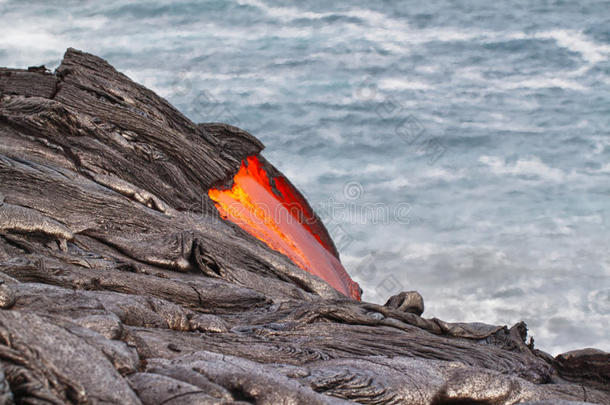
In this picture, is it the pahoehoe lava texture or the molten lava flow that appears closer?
the pahoehoe lava texture

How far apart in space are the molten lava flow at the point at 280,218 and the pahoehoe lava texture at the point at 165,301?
2.85 ft

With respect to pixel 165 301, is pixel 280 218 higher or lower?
higher

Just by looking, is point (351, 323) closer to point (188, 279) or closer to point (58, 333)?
point (188, 279)

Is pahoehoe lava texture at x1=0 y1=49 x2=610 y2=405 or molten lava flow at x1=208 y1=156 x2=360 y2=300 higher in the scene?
molten lava flow at x1=208 y1=156 x2=360 y2=300

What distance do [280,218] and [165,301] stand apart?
14.5 metres

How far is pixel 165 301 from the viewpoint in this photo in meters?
13.5

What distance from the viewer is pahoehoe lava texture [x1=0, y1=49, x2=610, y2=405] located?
9.05 meters

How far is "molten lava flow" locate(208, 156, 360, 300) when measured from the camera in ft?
84.2

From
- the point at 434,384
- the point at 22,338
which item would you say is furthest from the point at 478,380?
the point at 22,338

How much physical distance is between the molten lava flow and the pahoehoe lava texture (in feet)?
2.85

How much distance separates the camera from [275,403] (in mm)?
9211

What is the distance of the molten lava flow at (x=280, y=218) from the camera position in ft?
84.2

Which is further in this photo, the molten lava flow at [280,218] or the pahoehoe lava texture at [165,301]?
the molten lava flow at [280,218]

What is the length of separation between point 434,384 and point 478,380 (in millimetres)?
743
